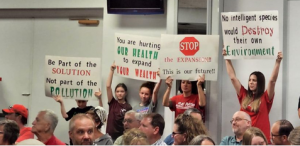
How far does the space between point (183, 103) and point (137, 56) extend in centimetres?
93

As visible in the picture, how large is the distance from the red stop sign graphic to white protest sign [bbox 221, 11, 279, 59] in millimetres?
399

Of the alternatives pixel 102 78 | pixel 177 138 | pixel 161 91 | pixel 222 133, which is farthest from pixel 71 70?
pixel 177 138

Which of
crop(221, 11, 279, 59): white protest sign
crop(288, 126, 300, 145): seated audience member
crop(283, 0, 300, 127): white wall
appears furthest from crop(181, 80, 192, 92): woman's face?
crop(288, 126, 300, 145): seated audience member

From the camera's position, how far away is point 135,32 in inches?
321

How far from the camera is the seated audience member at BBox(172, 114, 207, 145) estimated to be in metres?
5.04

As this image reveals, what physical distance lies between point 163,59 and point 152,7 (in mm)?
1147

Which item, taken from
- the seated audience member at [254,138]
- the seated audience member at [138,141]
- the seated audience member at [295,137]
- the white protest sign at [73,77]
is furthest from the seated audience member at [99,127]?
the seated audience member at [295,137]

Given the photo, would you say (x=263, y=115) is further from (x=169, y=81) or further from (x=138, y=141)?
(x=138, y=141)

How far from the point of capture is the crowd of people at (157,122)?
463 centimetres

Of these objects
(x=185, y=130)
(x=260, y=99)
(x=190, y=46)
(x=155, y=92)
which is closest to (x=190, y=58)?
(x=190, y=46)

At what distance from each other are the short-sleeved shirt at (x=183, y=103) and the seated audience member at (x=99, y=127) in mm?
1318

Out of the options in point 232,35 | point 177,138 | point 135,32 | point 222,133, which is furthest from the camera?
point 135,32

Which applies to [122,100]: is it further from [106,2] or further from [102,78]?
[106,2]

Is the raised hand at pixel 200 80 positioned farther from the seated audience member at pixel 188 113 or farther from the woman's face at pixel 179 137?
the woman's face at pixel 179 137
